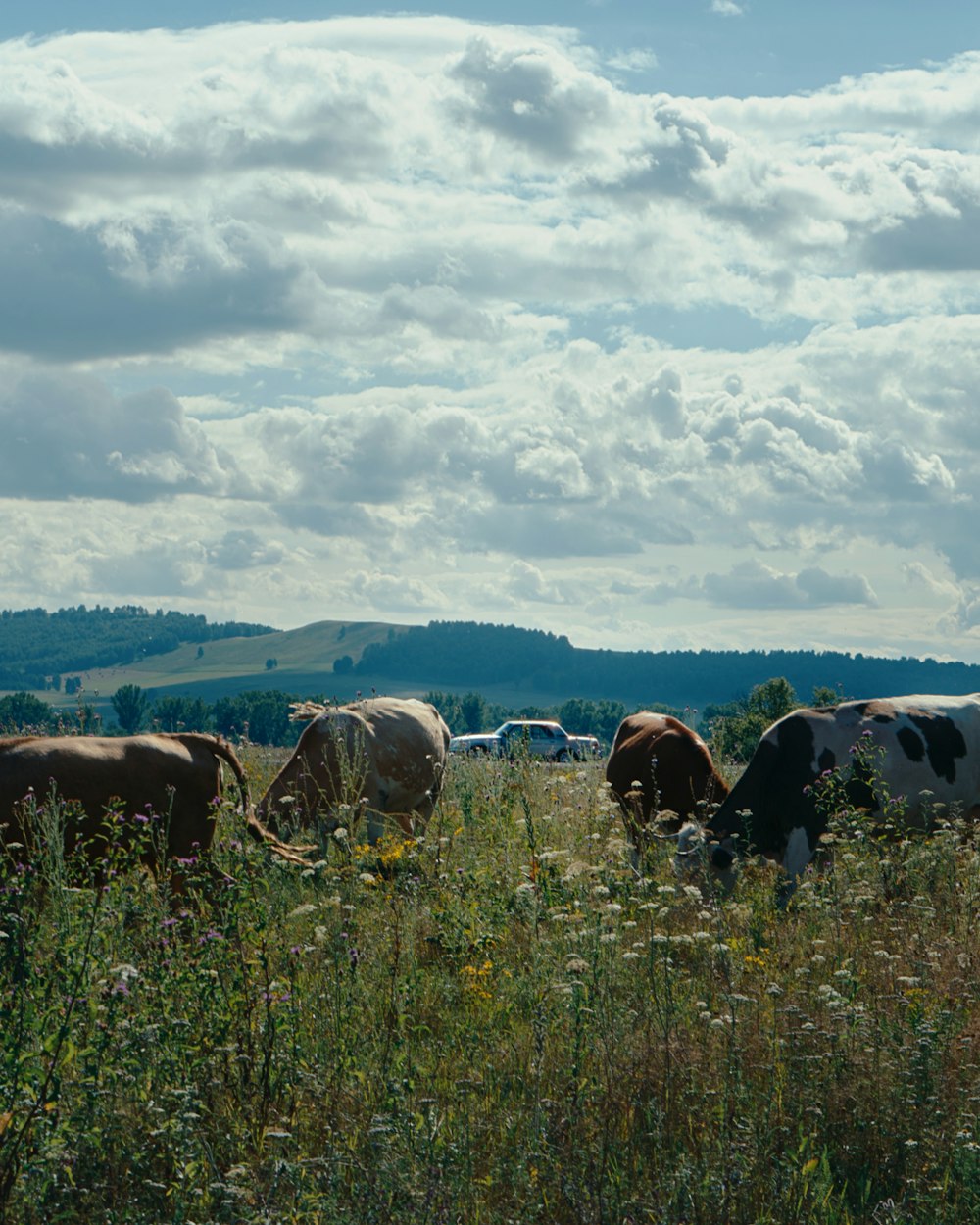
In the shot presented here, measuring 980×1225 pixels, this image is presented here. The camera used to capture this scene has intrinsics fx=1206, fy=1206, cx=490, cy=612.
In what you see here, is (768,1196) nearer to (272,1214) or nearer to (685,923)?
(272,1214)

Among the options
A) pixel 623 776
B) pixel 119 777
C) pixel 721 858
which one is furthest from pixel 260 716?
pixel 721 858

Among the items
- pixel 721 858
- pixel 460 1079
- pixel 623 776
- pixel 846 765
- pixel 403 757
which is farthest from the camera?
pixel 403 757

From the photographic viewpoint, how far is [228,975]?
5609mm

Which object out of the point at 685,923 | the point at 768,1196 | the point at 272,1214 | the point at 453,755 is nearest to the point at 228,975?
the point at 272,1214

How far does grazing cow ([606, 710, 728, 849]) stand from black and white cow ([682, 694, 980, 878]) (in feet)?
4.43

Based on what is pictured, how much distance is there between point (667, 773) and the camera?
13.4m

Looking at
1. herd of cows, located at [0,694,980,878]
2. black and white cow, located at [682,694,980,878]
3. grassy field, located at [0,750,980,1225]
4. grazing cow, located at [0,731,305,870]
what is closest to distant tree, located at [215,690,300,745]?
herd of cows, located at [0,694,980,878]

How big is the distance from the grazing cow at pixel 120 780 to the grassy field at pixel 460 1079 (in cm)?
242

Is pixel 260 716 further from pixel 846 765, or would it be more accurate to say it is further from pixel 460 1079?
pixel 460 1079

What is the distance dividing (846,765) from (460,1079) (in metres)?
6.38

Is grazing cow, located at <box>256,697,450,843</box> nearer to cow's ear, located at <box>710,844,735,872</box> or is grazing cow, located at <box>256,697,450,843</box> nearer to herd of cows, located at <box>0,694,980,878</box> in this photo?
herd of cows, located at <box>0,694,980,878</box>

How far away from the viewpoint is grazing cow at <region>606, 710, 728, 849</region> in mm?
13164

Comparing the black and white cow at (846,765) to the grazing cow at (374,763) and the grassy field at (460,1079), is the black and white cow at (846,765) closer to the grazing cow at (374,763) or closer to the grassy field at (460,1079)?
the grassy field at (460,1079)

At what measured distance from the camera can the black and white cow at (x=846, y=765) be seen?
1124cm
